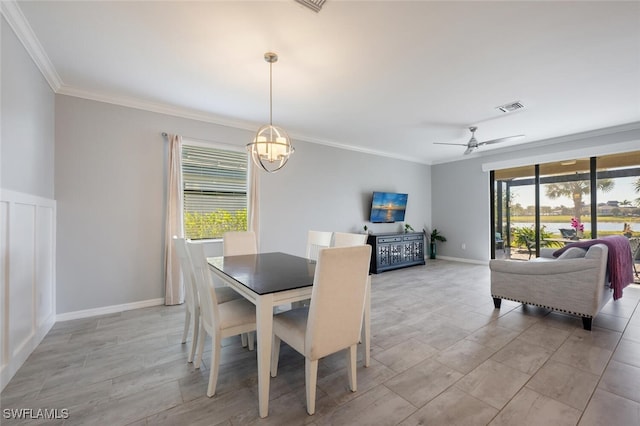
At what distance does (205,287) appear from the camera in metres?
1.82

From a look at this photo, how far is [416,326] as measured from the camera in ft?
9.32

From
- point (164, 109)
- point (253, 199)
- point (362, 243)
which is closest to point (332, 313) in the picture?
point (362, 243)

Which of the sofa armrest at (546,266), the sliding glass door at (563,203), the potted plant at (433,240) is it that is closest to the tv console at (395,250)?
the potted plant at (433,240)

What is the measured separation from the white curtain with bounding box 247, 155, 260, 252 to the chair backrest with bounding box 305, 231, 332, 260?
4.05ft

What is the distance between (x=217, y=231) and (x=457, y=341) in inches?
134

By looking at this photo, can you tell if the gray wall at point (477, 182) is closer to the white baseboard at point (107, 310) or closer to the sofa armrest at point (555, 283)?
the sofa armrest at point (555, 283)

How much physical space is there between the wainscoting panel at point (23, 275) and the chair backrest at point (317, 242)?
2.56 m

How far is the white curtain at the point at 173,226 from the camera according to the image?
11.5 ft

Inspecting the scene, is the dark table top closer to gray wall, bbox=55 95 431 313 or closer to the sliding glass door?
gray wall, bbox=55 95 431 313

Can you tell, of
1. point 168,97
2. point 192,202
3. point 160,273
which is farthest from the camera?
point 192,202

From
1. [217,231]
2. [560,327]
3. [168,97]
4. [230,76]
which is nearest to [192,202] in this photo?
[217,231]

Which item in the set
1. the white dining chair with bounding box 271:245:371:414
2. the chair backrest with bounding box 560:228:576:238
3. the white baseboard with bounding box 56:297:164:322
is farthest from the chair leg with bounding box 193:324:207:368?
the chair backrest with bounding box 560:228:576:238

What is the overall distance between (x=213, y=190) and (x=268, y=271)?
2390mm

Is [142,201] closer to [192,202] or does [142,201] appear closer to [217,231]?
[192,202]
